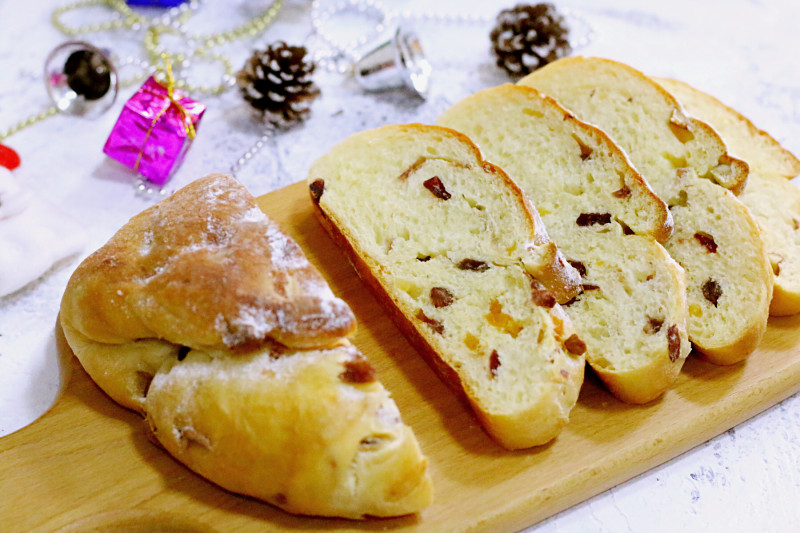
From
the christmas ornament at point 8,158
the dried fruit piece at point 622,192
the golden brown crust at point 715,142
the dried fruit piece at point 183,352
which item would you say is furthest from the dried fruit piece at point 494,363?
→ the christmas ornament at point 8,158

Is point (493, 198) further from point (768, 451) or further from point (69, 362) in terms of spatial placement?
point (69, 362)

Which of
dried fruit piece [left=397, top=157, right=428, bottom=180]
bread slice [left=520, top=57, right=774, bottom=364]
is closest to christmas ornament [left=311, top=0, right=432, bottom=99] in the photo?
bread slice [left=520, top=57, right=774, bottom=364]

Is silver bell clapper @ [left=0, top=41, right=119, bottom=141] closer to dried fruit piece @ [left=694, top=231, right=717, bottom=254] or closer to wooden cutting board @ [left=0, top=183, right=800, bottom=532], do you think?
wooden cutting board @ [left=0, top=183, right=800, bottom=532]

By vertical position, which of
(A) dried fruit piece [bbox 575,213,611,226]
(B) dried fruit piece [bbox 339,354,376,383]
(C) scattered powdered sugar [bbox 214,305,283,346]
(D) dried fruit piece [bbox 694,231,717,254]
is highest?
(C) scattered powdered sugar [bbox 214,305,283,346]

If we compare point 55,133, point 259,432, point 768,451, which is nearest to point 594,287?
point 768,451

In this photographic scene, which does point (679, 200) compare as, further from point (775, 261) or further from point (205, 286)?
point (205, 286)
